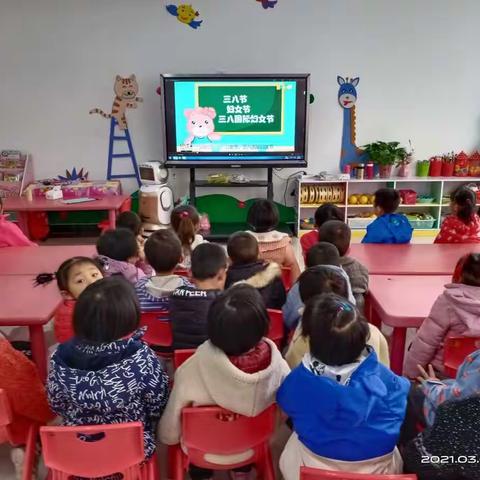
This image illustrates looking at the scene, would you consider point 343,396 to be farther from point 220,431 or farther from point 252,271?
point 252,271

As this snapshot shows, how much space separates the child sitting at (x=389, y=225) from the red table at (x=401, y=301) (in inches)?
29.6

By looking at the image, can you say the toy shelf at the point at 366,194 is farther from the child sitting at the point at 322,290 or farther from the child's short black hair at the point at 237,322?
the child's short black hair at the point at 237,322

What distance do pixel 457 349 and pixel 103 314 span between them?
1.19 m

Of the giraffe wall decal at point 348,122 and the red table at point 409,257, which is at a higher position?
the giraffe wall decal at point 348,122

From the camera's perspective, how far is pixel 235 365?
134 centimetres

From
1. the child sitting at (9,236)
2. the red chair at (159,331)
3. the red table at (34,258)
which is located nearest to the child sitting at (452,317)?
the red chair at (159,331)

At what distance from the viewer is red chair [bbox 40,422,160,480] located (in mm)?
1248

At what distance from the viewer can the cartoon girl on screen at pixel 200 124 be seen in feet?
16.6

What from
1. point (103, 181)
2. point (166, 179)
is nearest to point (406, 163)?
point (166, 179)

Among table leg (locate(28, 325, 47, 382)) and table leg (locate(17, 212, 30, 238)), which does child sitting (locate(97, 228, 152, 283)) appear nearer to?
table leg (locate(28, 325, 47, 382))

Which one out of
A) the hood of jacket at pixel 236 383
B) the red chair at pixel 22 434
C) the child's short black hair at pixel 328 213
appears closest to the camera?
the hood of jacket at pixel 236 383

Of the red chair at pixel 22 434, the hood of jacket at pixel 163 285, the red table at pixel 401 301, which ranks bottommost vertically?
the red chair at pixel 22 434

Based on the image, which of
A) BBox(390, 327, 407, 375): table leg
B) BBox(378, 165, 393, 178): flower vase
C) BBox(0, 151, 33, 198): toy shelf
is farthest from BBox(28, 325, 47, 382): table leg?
BBox(378, 165, 393, 178): flower vase

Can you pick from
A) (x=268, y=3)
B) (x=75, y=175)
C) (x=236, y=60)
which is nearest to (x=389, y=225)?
(x=236, y=60)
